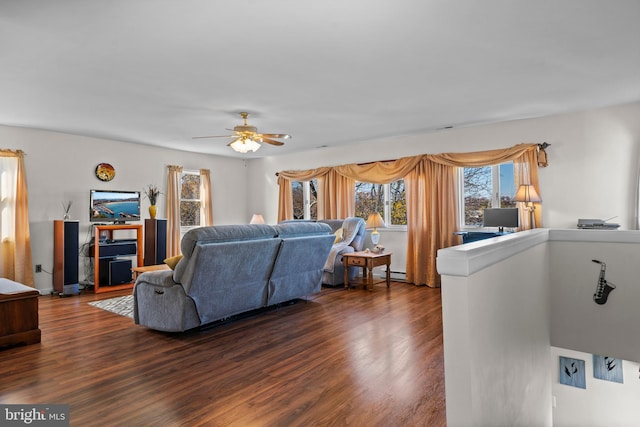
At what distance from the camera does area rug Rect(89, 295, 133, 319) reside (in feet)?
14.3

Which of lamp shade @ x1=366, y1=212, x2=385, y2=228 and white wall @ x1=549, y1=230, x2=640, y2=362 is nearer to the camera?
white wall @ x1=549, y1=230, x2=640, y2=362

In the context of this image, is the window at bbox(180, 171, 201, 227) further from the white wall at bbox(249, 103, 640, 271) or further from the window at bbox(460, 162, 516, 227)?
the window at bbox(460, 162, 516, 227)

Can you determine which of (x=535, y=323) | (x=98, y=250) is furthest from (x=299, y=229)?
(x=98, y=250)

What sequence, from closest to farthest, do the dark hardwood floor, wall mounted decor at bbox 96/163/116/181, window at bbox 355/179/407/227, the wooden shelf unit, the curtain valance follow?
the dark hardwood floor < the curtain valance < the wooden shelf unit < wall mounted decor at bbox 96/163/116/181 < window at bbox 355/179/407/227

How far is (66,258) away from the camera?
535cm

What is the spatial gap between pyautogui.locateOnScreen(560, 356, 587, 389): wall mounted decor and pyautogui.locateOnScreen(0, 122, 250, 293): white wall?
20.8ft

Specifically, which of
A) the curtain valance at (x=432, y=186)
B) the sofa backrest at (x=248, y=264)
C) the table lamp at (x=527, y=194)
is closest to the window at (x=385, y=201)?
the curtain valance at (x=432, y=186)

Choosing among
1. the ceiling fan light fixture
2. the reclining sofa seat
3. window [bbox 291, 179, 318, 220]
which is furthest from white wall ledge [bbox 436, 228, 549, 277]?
window [bbox 291, 179, 318, 220]

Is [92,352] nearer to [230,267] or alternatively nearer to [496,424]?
[230,267]

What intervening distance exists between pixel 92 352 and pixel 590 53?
464 cm

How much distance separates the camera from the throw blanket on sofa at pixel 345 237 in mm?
5691

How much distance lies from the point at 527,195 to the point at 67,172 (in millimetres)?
6505

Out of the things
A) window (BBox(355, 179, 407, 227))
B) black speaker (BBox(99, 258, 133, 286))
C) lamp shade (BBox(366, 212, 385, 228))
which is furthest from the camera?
window (BBox(355, 179, 407, 227))

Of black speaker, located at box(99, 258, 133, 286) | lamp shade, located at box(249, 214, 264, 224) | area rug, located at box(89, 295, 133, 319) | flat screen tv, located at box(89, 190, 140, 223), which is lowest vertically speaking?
area rug, located at box(89, 295, 133, 319)
